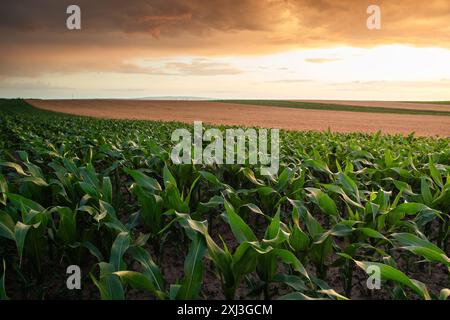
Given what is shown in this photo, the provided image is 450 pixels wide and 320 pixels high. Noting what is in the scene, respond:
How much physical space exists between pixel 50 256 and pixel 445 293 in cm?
277

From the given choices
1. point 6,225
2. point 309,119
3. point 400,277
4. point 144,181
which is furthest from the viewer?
point 309,119

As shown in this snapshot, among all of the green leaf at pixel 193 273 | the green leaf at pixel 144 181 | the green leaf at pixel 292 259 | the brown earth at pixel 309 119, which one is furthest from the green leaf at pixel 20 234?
the brown earth at pixel 309 119

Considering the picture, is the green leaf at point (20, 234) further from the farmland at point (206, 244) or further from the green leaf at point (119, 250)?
the green leaf at point (119, 250)

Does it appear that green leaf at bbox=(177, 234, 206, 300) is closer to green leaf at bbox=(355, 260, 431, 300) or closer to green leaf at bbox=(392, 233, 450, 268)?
green leaf at bbox=(355, 260, 431, 300)

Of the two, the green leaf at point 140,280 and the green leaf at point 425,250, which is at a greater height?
the green leaf at point 425,250

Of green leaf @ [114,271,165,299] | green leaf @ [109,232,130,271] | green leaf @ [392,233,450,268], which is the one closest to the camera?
green leaf @ [114,271,165,299]

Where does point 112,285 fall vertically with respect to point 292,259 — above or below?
below

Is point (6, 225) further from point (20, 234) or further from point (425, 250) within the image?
point (425, 250)

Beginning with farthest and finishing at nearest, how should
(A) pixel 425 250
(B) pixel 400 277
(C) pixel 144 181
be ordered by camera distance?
1. (C) pixel 144 181
2. (A) pixel 425 250
3. (B) pixel 400 277

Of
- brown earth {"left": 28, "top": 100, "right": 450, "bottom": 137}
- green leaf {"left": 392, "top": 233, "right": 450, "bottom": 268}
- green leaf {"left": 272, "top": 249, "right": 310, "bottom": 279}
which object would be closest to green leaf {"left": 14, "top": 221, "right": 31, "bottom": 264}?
green leaf {"left": 272, "top": 249, "right": 310, "bottom": 279}

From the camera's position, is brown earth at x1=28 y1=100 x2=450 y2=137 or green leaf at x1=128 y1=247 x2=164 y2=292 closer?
green leaf at x1=128 y1=247 x2=164 y2=292

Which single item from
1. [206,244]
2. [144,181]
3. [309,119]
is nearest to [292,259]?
[206,244]
